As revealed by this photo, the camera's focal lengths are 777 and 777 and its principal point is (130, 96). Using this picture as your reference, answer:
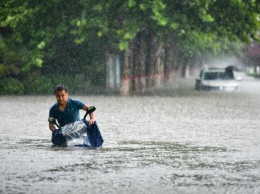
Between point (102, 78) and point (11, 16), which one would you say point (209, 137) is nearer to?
point (11, 16)

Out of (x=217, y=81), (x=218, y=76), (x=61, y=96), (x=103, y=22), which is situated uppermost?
(x=103, y=22)

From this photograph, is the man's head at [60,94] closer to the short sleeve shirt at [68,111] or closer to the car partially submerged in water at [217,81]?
the short sleeve shirt at [68,111]

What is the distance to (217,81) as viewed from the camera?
4838cm

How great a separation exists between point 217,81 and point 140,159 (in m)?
36.1

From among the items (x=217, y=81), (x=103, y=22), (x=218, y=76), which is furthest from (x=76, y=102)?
(x=218, y=76)

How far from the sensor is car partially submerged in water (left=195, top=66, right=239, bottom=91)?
48125mm

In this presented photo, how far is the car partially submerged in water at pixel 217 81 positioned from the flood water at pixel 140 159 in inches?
1002

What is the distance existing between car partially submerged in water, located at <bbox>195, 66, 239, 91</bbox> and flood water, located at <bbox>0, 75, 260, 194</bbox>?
25.4 m

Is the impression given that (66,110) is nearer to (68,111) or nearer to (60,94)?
(68,111)

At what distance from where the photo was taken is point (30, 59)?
42438 mm

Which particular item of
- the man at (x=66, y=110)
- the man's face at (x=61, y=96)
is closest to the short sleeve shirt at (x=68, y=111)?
the man at (x=66, y=110)

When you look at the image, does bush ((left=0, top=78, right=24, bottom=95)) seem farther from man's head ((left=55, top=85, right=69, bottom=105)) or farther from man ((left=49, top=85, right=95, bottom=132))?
man's head ((left=55, top=85, right=69, bottom=105))

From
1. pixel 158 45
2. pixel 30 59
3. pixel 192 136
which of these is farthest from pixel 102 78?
pixel 192 136

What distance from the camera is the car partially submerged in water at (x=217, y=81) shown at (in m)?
48.1
